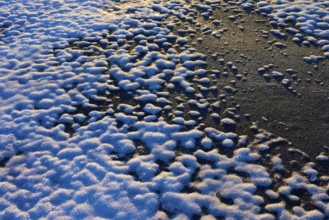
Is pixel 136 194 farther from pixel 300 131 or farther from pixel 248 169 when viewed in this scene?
pixel 300 131

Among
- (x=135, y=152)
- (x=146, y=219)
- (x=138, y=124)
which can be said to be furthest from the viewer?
(x=138, y=124)

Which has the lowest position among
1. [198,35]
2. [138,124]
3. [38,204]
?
[38,204]

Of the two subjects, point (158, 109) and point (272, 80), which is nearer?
point (158, 109)

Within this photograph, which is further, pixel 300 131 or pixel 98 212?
pixel 300 131

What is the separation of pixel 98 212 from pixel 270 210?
1935 mm

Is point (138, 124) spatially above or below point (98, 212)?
above

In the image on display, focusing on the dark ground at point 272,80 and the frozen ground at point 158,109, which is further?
the dark ground at point 272,80

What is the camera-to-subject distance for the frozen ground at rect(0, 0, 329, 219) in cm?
401

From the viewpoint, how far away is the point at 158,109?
5.11 meters

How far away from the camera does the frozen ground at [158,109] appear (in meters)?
4.01

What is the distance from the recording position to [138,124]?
4898 mm

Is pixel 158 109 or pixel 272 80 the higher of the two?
pixel 272 80

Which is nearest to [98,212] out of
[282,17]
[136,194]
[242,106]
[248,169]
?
[136,194]

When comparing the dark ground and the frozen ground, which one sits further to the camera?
the dark ground
